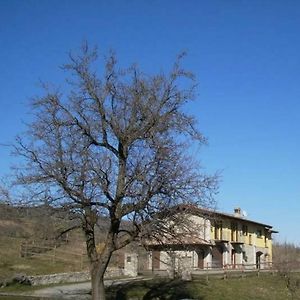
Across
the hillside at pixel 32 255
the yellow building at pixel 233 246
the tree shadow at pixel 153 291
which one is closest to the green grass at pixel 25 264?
the hillside at pixel 32 255

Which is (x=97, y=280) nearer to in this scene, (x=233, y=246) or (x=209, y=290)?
(x=209, y=290)

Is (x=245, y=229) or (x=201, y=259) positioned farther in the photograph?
(x=245, y=229)


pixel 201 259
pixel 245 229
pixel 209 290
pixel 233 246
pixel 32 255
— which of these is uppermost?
pixel 245 229

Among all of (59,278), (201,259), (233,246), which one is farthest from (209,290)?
(233,246)

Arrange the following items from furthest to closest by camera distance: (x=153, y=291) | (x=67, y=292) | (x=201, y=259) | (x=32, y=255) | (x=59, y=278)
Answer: (x=201, y=259) < (x=32, y=255) < (x=59, y=278) < (x=153, y=291) < (x=67, y=292)

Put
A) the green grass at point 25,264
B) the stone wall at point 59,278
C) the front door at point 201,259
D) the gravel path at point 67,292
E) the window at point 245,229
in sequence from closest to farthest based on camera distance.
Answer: the gravel path at point 67,292 < the stone wall at point 59,278 < the green grass at point 25,264 < the front door at point 201,259 < the window at point 245,229

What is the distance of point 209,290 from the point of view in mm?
37375

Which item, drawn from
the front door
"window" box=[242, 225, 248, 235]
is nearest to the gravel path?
the front door

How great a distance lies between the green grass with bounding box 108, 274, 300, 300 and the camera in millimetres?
32875

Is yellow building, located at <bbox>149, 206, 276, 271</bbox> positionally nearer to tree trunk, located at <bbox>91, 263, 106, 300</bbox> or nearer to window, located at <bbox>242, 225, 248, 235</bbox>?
window, located at <bbox>242, 225, 248, 235</bbox>

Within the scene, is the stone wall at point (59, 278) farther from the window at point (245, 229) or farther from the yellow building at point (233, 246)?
the window at point (245, 229)

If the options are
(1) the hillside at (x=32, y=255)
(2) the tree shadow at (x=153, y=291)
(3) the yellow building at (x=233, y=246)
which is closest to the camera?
(2) the tree shadow at (x=153, y=291)

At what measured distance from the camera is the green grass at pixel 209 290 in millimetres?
32875

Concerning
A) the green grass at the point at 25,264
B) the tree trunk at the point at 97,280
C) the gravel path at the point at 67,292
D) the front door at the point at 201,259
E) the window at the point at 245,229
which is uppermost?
the window at the point at 245,229
